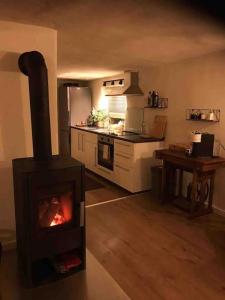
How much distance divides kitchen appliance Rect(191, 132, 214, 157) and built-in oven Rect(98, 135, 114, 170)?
165cm

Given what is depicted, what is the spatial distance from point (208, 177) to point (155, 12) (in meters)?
2.29

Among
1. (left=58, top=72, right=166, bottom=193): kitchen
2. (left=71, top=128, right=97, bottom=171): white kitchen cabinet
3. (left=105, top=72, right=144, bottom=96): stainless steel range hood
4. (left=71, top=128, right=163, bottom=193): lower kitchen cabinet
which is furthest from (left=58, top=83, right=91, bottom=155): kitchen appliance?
(left=71, top=128, right=163, bottom=193): lower kitchen cabinet

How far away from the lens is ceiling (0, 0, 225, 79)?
1685 millimetres

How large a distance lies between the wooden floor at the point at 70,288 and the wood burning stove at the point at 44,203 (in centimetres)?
6

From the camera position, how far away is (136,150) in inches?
157

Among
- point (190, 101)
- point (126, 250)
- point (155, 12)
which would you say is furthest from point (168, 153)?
point (155, 12)

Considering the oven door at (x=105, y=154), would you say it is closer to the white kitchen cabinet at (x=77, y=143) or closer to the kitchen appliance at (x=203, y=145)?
the white kitchen cabinet at (x=77, y=143)

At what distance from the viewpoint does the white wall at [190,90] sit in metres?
3.29

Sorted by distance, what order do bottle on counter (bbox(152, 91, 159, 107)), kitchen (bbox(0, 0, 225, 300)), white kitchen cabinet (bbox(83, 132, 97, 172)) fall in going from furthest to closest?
white kitchen cabinet (bbox(83, 132, 97, 172))
bottle on counter (bbox(152, 91, 159, 107))
kitchen (bbox(0, 0, 225, 300))

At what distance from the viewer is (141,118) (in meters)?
4.80

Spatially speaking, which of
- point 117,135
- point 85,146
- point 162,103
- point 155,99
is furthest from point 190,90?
point 85,146

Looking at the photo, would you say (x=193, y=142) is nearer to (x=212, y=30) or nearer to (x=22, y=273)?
(x=212, y=30)

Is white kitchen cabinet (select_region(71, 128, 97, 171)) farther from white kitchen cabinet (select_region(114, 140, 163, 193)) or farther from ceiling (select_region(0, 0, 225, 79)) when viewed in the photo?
ceiling (select_region(0, 0, 225, 79))

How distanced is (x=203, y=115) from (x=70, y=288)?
2674 mm
